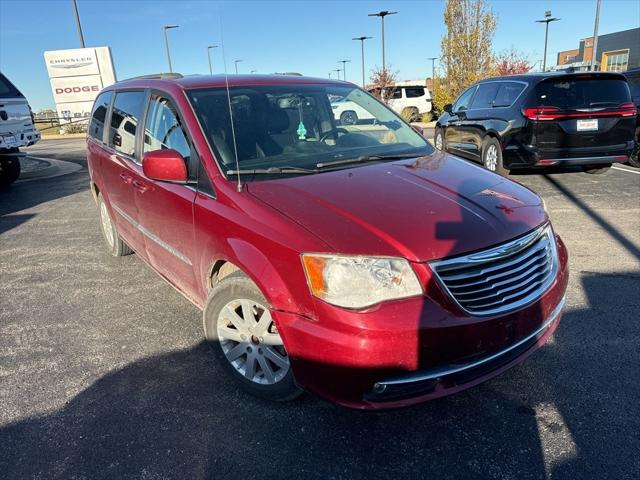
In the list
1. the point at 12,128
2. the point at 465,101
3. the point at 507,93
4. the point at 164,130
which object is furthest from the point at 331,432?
the point at 12,128

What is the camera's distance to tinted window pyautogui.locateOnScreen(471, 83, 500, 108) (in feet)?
27.6

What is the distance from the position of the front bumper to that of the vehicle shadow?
1.14 ft

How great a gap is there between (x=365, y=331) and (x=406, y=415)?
2.68ft

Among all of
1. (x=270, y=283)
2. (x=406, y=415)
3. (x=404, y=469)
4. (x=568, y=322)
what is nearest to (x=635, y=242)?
(x=568, y=322)

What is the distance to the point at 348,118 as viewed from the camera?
373 centimetres

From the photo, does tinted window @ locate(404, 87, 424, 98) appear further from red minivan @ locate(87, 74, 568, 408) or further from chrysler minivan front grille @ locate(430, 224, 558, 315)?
chrysler minivan front grille @ locate(430, 224, 558, 315)

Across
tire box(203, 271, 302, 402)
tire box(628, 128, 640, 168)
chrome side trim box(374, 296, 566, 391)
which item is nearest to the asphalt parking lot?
tire box(203, 271, 302, 402)

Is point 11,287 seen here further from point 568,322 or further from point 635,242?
point 635,242

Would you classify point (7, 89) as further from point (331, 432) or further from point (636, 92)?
point (636, 92)

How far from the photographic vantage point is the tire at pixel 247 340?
2482 millimetres

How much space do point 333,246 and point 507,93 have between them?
7030 millimetres

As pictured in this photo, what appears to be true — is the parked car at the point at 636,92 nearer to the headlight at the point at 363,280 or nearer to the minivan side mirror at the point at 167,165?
the headlight at the point at 363,280

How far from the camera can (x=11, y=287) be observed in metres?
4.55

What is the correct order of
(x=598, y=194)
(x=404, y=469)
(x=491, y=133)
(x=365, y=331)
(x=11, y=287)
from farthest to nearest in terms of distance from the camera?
(x=491, y=133), (x=598, y=194), (x=11, y=287), (x=404, y=469), (x=365, y=331)
